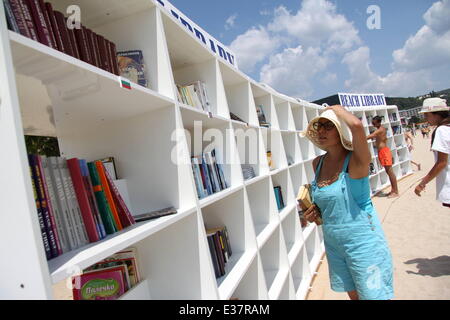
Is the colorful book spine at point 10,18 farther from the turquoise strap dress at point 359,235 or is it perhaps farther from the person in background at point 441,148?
the person in background at point 441,148

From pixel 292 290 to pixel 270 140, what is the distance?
170 cm

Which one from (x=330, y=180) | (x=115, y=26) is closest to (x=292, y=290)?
(x=330, y=180)

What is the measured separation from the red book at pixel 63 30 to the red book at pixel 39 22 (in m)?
0.07

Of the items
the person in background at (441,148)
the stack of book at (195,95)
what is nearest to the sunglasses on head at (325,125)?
the stack of book at (195,95)

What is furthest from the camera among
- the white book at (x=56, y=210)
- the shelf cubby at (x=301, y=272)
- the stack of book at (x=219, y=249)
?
the shelf cubby at (x=301, y=272)

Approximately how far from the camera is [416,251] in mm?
3734

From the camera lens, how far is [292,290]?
9.02 ft

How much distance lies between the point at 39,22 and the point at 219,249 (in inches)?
59.4

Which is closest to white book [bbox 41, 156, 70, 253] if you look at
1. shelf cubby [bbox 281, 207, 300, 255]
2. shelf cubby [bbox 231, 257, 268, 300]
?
shelf cubby [bbox 231, 257, 268, 300]

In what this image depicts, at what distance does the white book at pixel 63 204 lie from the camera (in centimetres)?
98

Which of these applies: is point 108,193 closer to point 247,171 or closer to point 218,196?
point 218,196

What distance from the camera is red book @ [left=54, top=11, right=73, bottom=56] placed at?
3.38 feet

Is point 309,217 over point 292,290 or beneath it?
over
